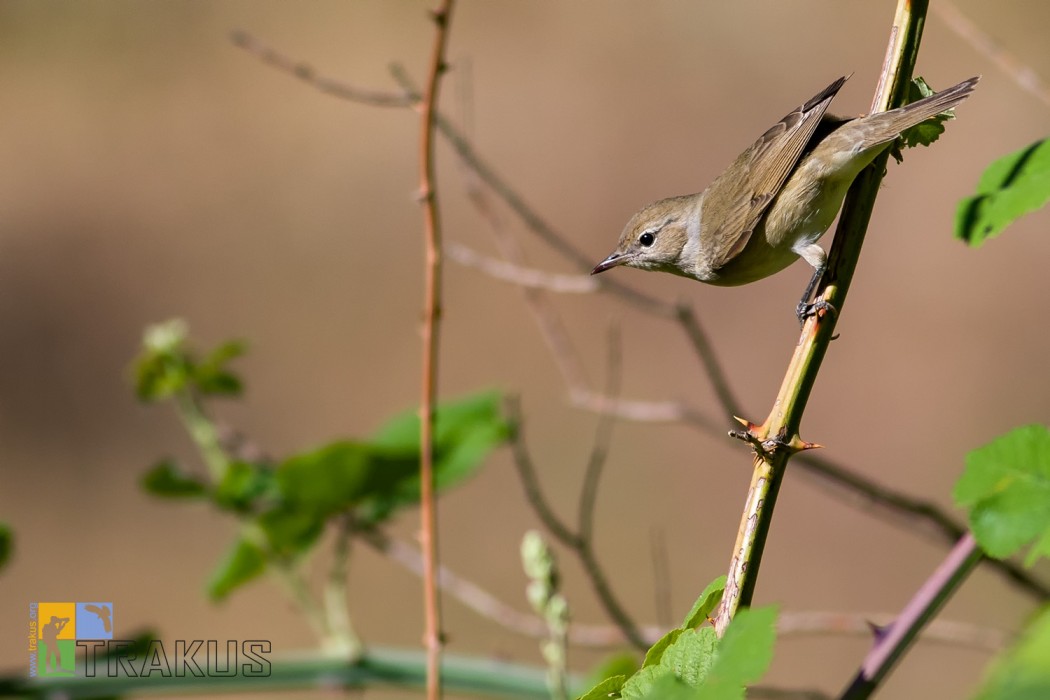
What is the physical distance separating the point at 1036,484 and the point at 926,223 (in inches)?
267

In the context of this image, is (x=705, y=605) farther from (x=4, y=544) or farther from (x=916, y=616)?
(x=4, y=544)

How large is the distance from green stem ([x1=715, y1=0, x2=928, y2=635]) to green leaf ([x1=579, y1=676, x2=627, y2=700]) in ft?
0.43

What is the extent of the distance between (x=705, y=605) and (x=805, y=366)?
0.32m

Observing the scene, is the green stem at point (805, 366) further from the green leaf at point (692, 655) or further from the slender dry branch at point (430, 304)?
the slender dry branch at point (430, 304)

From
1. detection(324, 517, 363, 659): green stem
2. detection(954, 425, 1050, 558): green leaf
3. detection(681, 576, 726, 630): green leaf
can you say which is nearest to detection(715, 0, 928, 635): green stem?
detection(681, 576, 726, 630): green leaf

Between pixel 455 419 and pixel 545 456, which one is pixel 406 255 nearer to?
pixel 545 456

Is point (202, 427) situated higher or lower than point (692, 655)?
higher

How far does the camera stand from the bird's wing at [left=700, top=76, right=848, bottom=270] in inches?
114

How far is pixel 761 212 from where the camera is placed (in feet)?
10.2

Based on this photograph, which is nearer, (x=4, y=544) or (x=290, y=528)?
(x=4, y=544)

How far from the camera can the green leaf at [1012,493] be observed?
4.04 ft

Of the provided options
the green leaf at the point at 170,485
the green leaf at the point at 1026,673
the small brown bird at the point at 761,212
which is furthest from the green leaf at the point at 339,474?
the green leaf at the point at 1026,673

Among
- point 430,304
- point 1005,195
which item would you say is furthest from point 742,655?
point 430,304

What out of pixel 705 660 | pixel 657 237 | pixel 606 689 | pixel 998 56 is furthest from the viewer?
pixel 657 237
